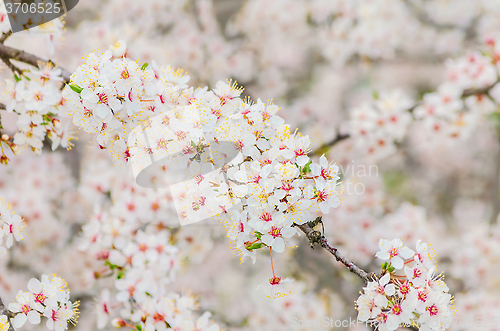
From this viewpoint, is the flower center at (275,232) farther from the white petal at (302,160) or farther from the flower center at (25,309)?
the flower center at (25,309)

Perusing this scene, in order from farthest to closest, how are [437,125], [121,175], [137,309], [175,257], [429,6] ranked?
[429,6] → [437,125] → [121,175] → [175,257] → [137,309]

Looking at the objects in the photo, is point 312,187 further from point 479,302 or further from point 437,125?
point 479,302

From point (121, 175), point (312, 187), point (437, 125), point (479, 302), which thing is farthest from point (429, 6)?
point (312, 187)

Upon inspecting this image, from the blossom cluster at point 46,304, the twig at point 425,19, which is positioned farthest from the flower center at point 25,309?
the twig at point 425,19

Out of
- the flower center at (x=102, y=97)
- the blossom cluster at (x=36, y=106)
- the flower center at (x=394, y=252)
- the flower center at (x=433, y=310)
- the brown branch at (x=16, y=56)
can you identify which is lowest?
the flower center at (x=433, y=310)

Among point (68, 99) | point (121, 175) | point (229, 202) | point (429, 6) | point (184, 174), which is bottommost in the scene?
point (229, 202)

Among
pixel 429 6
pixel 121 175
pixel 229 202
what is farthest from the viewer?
pixel 429 6

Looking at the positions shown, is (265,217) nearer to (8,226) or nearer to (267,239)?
(267,239)
